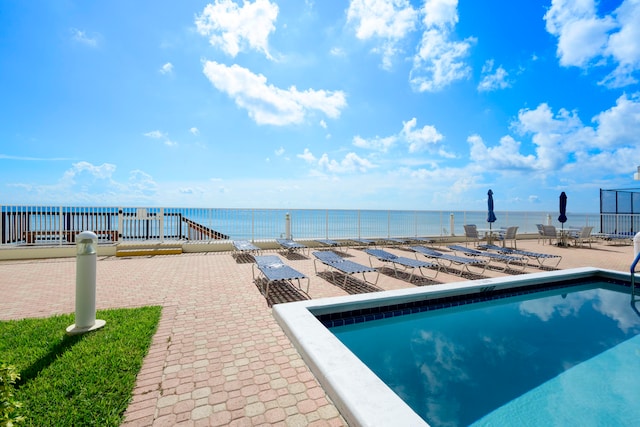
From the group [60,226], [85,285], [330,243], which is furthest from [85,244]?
[330,243]

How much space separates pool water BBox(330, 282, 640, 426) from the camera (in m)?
2.55

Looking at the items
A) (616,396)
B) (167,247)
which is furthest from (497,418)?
(167,247)

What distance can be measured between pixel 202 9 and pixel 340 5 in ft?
13.1

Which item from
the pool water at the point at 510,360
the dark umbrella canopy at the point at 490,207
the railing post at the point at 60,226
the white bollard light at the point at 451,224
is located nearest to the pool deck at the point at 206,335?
the pool water at the point at 510,360

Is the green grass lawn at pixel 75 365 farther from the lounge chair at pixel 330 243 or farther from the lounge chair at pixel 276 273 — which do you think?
the lounge chair at pixel 330 243

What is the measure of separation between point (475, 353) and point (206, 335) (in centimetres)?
330

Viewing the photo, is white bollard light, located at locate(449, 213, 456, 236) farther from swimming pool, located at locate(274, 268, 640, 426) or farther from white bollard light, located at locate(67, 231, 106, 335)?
white bollard light, located at locate(67, 231, 106, 335)

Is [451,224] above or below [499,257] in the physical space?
above

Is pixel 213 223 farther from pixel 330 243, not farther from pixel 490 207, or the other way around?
pixel 490 207

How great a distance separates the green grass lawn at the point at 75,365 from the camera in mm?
1930

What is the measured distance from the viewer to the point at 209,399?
213cm

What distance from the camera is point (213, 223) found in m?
10.4

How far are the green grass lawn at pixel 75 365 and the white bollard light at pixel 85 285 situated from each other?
0.16 metres

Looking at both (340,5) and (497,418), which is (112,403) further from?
(340,5)
